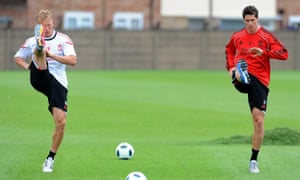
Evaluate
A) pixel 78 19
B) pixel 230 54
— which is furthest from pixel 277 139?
pixel 78 19

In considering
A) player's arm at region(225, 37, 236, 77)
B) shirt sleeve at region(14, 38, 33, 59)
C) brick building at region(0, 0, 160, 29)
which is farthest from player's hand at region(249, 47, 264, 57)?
brick building at region(0, 0, 160, 29)

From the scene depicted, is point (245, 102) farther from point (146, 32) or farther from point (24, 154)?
point (146, 32)

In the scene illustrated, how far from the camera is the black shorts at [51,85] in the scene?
11.6 metres

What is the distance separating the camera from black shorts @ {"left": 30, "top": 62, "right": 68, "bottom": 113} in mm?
11602

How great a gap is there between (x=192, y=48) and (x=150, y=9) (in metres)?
7.66

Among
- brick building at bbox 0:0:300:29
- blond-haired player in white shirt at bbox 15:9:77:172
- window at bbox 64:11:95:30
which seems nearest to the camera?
blond-haired player in white shirt at bbox 15:9:77:172

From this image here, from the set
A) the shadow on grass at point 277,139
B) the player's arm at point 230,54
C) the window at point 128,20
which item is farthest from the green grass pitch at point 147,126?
the window at point 128,20

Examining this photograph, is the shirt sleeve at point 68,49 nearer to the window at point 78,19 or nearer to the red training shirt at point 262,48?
the red training shirt at point 262,48

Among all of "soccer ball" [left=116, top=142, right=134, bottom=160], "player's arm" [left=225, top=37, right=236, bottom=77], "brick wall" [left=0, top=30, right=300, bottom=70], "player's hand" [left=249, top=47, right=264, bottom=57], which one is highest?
"player's hand" [left=249, top=47, right=264, bottom=57]

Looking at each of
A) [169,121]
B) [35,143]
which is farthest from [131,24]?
[35,143]

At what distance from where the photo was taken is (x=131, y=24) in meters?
51.0

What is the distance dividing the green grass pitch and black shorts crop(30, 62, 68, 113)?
0.93 m

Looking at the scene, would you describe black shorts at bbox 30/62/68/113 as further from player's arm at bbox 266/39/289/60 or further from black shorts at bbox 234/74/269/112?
player's arm at bbox 266/39/289/60

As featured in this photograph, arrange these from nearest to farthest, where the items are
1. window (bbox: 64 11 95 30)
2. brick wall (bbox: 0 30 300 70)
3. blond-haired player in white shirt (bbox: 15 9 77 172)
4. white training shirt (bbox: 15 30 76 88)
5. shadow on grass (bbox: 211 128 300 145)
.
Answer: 1. blond-haired player in white shirt (bbox: 15 9 77 172)
2. white training shirt (bbox: 15 30 76 88)
3. shadow on grass (bbox: 211 128 300 145)
4. brick wall (bbox: 0 30 300 70)
5. window (bbox: 64 11 95 30)
